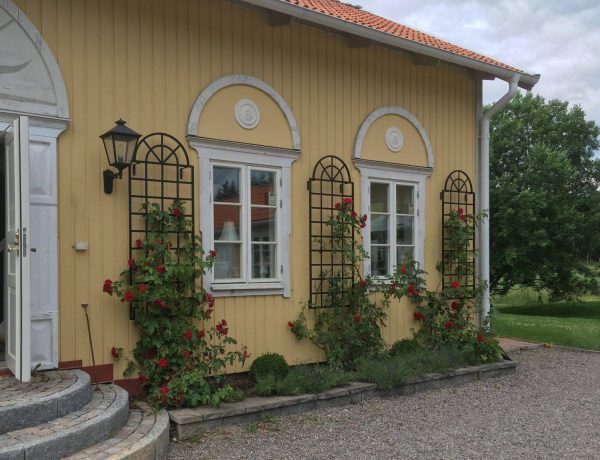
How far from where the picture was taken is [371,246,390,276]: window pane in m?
7.41

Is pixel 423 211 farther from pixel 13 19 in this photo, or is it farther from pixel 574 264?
pixel 574 264

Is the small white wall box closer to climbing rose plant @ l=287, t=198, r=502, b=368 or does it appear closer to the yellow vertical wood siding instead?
the yellow vertical wood siding

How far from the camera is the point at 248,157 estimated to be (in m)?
6.20

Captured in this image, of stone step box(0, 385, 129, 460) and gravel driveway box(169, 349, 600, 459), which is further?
gravel driveway box(169, 349, 600, 459)

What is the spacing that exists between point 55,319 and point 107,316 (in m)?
0.48

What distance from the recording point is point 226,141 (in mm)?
6008

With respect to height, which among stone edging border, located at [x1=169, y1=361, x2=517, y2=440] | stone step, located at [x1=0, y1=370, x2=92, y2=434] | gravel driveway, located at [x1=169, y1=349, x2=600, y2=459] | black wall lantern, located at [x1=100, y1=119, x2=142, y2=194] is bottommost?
gravel driveway, located at [x1=169, y1=349, x2=600, y2=459]

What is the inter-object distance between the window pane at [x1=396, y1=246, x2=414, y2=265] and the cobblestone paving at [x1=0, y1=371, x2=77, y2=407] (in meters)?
4.42

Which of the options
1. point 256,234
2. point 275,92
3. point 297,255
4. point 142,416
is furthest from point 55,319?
point 275,92

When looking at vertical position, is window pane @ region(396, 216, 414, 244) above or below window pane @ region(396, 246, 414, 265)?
above

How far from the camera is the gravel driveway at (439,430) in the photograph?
15.1 feet

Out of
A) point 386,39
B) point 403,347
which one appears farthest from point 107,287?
point 386,39

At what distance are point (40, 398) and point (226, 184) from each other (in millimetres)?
2897

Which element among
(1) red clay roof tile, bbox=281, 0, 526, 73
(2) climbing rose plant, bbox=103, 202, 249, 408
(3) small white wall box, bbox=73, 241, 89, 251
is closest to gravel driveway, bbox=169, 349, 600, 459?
(2) climbing rose plant, bbox=103, 202, 249, 408
